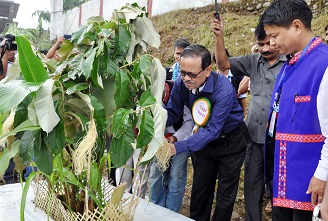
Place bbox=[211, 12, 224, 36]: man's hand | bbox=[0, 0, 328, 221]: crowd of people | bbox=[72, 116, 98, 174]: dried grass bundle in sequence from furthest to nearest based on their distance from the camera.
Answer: bbox=[211, 12, 224, 36]: man's hand, bbox=[0, 0, 328, 221]: crowd of people, bbox=[72, 116, 98, 174]: dried grass bundle

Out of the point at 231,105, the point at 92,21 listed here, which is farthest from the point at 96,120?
the point at 231,105

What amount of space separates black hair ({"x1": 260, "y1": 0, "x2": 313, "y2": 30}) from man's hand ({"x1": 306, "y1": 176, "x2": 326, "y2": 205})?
2.15 feet

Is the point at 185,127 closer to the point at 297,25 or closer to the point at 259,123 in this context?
the point at 259,123

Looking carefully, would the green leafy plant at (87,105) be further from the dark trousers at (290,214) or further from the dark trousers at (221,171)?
the dark trousers at (221,171)

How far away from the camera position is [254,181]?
2.45 metres

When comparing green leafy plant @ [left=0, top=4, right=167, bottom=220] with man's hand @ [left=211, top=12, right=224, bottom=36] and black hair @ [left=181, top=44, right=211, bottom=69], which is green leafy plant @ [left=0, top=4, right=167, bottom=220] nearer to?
black hair @ [left=181, top=44, right=211, bottom=69]

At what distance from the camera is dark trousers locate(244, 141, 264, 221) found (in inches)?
96.4

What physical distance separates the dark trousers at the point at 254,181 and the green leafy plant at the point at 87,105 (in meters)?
1.17

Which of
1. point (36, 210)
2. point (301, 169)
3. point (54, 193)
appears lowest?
point (36, 210)

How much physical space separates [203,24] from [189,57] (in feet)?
20.6

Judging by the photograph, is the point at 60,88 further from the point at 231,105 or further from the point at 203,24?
the point at 203,24

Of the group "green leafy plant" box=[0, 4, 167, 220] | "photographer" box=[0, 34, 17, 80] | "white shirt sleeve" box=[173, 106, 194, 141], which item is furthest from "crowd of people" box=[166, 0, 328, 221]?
"photographer" box=[0, 34, 17, 80]

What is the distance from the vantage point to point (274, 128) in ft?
5.95

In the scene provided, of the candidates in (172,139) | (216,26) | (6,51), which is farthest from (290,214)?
(6,51)
